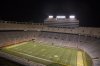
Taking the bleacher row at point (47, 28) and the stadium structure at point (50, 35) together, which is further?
the bleacher row at point (47, 28)

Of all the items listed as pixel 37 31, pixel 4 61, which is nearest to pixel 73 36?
pixel 37 31

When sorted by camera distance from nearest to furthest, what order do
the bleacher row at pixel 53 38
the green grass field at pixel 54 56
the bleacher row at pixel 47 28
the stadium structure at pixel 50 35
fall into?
the green grass field at pixel 54 56 < the stadium structure at pixel 50 35 < the bleacher row at pixel 53 38 < the bleacher row at pixel 47 28

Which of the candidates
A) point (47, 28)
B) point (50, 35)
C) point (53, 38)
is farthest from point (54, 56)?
point (47, 28)

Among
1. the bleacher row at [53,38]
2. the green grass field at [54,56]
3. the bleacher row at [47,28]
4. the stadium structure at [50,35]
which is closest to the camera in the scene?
the green grass field at [54,56]

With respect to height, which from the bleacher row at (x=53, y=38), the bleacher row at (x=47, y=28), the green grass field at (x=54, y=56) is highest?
the bleacher row at (x=47, y=28)

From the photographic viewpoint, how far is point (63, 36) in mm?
29500

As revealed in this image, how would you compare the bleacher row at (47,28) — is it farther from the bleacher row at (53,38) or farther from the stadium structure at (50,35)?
the bleacher row at (53,38)

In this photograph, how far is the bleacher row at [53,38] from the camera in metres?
24.6

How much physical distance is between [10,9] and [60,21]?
44.9 feet

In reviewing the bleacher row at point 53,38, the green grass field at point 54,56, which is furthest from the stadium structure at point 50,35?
the green grass field at point 54,56

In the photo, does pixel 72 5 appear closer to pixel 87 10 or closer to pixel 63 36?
pixel 87 10

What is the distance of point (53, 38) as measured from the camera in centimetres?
2944

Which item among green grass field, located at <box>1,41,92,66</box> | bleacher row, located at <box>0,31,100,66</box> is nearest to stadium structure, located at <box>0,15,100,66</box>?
bleacher row, located at <box>0,31,100,66</box>

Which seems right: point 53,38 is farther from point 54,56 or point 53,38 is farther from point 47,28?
point 54,56
